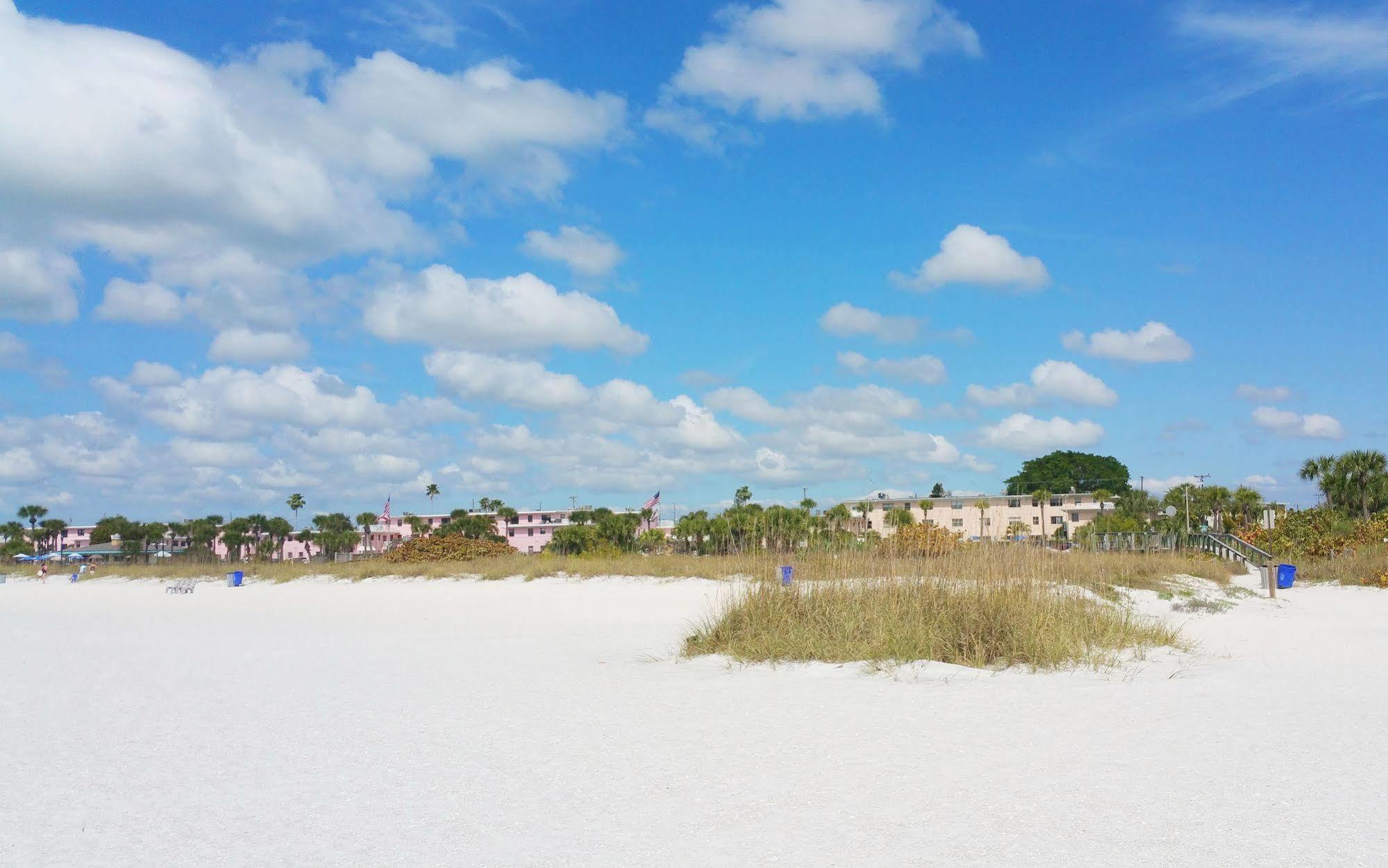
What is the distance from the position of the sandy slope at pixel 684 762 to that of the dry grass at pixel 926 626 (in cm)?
44

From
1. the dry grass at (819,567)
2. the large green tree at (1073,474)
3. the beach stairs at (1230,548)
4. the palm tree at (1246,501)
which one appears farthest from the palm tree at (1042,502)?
the large green tree at (1073,474)

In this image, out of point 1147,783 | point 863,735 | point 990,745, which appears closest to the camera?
point 1147,783

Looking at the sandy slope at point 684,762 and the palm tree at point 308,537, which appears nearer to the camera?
the sandy slope at point 684,762

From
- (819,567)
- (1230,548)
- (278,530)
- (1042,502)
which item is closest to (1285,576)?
(1230,548)

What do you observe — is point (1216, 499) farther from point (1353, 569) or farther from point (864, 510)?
point (864, 510)

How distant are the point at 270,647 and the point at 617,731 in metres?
8.46

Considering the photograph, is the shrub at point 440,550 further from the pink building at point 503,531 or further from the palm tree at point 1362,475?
the pink building at point 503,531

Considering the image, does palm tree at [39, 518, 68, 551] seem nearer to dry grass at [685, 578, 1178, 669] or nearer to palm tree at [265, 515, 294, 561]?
palm tree at [265, 515, 294, 561]

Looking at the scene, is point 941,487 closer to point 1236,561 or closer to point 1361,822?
point 1236,561

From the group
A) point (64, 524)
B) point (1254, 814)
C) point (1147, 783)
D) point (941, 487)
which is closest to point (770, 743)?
point (1147, 783)

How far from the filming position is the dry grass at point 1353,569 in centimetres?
2297

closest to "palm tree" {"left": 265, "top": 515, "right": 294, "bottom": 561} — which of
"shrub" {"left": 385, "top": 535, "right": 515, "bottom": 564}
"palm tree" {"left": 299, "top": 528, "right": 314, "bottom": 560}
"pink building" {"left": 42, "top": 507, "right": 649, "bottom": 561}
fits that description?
"palm tree" {"left": 299, "top": 528, "right": 314, "bottom": 560}

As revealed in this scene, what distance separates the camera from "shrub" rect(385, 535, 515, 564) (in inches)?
1444

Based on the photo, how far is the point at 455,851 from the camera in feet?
14.5
